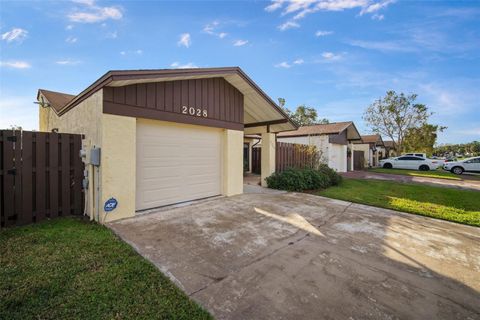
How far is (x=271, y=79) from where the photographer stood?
11.1 meters

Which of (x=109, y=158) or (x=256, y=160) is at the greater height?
(x=109, y=158)

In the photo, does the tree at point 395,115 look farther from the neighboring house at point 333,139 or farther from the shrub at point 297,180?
the shrub at point 297,180

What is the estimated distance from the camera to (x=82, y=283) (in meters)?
2.26

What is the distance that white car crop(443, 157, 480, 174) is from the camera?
15984mm

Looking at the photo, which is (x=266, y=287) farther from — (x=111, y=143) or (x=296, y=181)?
(x=296, y=181)

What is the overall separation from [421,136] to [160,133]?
36.8 metres

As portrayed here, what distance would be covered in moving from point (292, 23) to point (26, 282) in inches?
357

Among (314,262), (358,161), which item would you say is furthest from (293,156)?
(358,161)

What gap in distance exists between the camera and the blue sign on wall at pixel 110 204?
4261mm

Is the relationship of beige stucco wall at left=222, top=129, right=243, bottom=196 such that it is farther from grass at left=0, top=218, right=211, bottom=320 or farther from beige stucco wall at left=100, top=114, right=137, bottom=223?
grass at left=0, top=218, right=211, bottom=320

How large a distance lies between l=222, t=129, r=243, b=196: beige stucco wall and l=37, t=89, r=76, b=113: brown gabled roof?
6.57m

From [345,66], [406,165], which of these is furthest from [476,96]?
[345,66]

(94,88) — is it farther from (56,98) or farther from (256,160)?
(256,160)

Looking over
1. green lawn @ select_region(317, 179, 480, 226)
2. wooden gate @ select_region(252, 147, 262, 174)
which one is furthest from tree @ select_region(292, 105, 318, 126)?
green lawn @ select_region(317, 179, 480, 226)
